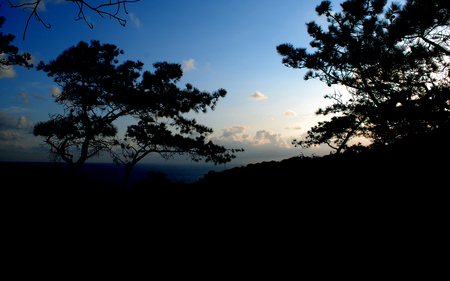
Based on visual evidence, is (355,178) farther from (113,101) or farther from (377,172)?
(113,101)

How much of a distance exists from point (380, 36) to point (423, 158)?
366 inches

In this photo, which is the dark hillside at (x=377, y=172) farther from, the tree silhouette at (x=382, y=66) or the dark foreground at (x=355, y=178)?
the tree silhouette at (x=382, y=66)

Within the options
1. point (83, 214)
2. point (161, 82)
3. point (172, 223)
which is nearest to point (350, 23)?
point (161, 82)

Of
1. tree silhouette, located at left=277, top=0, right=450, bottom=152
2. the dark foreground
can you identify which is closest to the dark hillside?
the dark foreground

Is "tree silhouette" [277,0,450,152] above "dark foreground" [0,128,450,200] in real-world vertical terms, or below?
above

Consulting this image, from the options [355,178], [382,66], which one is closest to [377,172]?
[355,178]

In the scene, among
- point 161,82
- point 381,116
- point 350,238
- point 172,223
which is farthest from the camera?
point 161,82

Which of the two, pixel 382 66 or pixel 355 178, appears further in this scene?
pixel 382 66

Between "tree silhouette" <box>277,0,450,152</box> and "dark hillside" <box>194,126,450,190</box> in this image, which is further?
"tree silhouette" <box>277,0,450,152</box>

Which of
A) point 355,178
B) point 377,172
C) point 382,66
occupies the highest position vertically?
point 382,66

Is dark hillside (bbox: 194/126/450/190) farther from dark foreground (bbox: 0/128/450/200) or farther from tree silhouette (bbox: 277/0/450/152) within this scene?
tree silhouette (bbox: 277/0/450/152)

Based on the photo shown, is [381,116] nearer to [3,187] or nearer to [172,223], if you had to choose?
[172,223]

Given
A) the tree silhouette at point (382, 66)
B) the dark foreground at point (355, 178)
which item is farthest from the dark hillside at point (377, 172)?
the tree silhouette at point (382, 66)

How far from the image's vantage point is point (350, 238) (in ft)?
7.18
